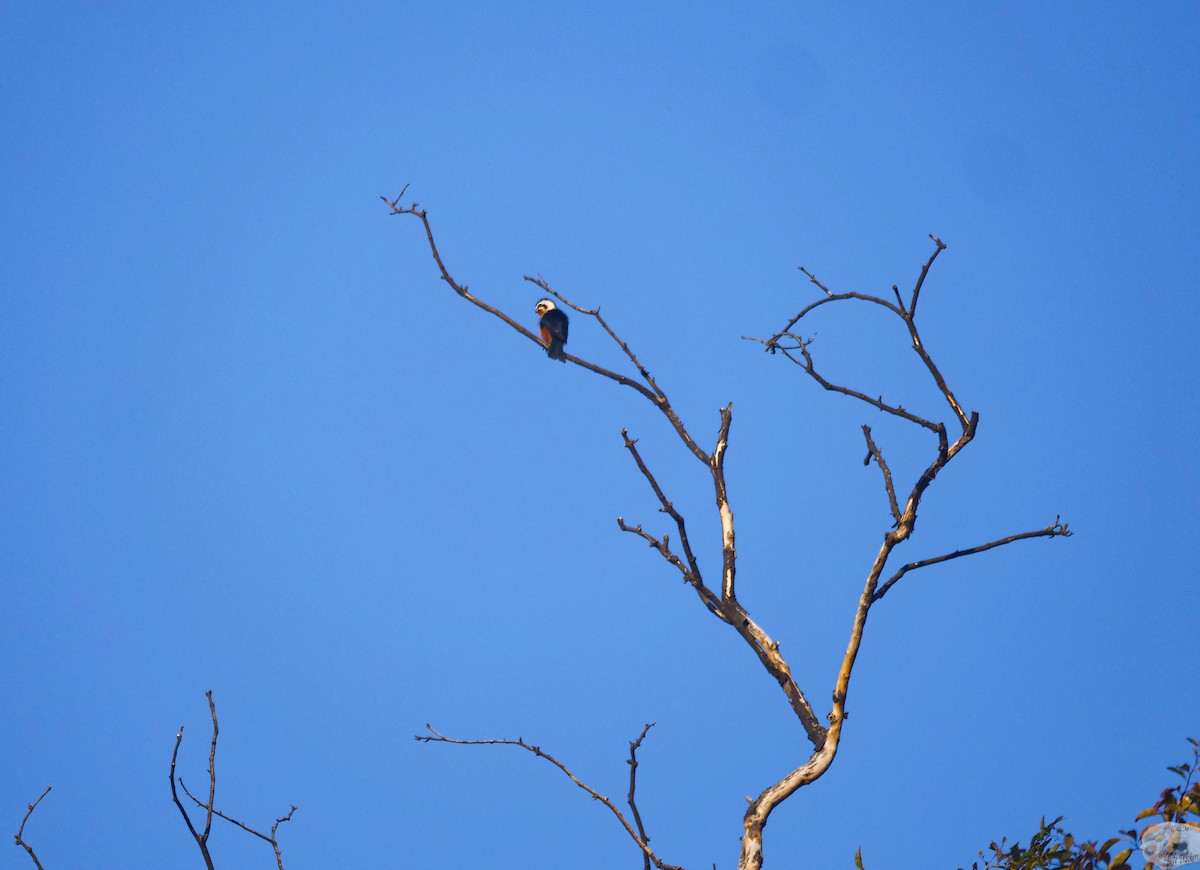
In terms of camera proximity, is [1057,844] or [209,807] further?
[1057,844]

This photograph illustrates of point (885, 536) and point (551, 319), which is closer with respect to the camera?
point (885, 536)

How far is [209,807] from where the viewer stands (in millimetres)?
3246

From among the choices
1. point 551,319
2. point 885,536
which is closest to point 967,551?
point 885,536

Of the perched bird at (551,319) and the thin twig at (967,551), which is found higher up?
the perched bird at (551,319)

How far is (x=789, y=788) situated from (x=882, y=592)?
3.00ft

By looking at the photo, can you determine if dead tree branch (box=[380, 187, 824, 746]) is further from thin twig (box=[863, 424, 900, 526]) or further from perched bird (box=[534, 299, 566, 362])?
perched bird (box=[534, 299, 566, 362])

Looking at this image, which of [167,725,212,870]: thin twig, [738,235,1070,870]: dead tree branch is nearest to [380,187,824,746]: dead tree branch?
[738,235,1070,870]: dead tree branch

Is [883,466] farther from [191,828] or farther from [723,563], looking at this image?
[191,828]

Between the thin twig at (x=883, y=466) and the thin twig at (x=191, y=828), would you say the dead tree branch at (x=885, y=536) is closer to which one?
the thin twig at (x=883, y=466)

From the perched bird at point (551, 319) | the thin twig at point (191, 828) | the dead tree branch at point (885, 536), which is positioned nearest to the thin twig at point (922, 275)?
the dead tree branch at point (885, 536)

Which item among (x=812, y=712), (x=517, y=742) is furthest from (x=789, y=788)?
(x=517, y=742)

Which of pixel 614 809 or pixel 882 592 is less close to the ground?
pixel 882 592

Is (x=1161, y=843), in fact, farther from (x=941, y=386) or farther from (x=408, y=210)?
(x=408, y=210)

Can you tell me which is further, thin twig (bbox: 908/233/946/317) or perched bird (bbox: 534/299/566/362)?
perched bird (bbox: 534/299/566/362)
